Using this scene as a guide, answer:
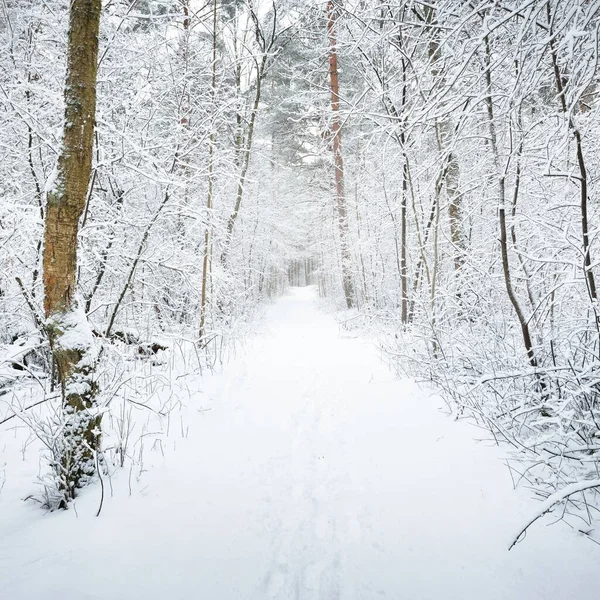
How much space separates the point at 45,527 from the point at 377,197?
9612mm

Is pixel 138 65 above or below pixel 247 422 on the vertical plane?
above

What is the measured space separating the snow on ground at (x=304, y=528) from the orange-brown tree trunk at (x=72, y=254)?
0.48 meters

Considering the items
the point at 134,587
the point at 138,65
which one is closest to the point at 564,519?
the point at 134,587

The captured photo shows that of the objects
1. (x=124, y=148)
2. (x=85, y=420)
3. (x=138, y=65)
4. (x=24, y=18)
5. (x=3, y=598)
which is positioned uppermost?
(x=24, y=18)

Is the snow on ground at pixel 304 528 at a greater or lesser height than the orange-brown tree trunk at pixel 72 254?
lesser

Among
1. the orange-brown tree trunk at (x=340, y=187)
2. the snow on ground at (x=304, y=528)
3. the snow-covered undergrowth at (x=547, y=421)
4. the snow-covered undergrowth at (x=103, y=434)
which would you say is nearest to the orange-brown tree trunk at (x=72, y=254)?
the snow-covered undergrowth at (x=103, y=434)

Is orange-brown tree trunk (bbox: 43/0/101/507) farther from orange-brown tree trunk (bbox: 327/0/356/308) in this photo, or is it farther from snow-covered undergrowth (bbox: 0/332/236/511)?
orange-brown tree trunk (bbox: 327/0/356/308)

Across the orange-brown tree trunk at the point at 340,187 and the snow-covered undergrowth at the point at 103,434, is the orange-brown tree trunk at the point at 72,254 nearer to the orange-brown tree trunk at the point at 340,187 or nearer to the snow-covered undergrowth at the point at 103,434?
the snow-covered undergrowth at the point at 103,434

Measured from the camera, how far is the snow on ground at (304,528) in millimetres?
1654

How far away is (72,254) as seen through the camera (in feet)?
7.25

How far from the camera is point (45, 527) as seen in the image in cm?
199

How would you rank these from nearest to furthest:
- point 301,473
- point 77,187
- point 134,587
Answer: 1. point 134,587
2. point 77,187
3. point 301,473

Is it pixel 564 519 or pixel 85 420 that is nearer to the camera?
pixel 564 519

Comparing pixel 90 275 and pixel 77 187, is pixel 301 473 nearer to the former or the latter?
pixel 77 187
